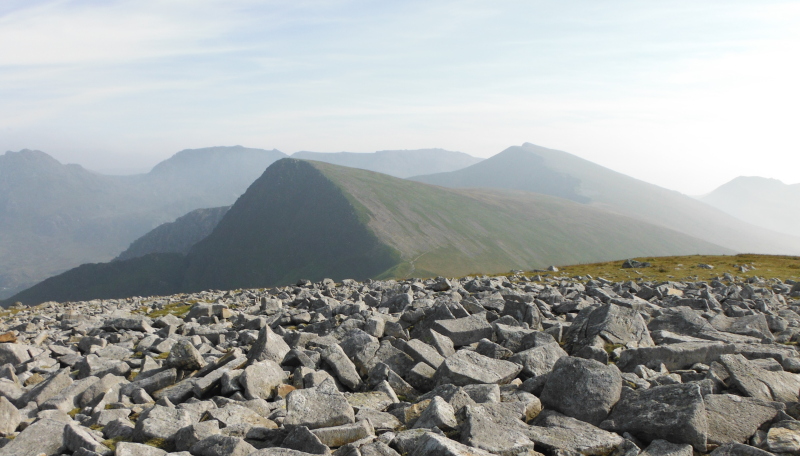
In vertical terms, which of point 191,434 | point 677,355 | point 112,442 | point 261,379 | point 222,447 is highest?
point 677,355

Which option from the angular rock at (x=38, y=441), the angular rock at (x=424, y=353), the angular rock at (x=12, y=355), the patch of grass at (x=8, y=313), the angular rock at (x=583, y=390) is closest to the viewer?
the angular rock at (x=38, y=441)

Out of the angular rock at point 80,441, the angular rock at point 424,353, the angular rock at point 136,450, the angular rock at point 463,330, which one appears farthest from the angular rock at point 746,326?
the angular rock at point 80,441

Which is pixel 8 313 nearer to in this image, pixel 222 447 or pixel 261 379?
pixel 261 379

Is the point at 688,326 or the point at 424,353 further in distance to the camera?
the point at 688,326

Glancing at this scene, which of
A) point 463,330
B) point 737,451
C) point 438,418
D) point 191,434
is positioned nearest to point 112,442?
point 191,434

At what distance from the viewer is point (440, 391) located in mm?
10555

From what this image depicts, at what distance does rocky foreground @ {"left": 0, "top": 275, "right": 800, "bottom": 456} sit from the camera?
325 inches

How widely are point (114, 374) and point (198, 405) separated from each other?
5.58 metres

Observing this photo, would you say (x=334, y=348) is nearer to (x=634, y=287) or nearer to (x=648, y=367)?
(x=648, y=367)

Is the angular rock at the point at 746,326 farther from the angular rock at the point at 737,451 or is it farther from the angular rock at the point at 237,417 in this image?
the angular rock at the point at 237,417

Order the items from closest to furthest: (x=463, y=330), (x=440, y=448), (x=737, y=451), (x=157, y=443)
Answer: (x=440, y=448)
(x=737, y=451)
(x=157, y=443)
(x=463, y=330)

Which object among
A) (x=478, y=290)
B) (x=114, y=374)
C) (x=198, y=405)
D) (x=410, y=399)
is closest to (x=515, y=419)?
(x=410, y=399)

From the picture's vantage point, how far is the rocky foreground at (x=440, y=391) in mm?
8250

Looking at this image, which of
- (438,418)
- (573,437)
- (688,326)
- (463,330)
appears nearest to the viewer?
(573,437)
